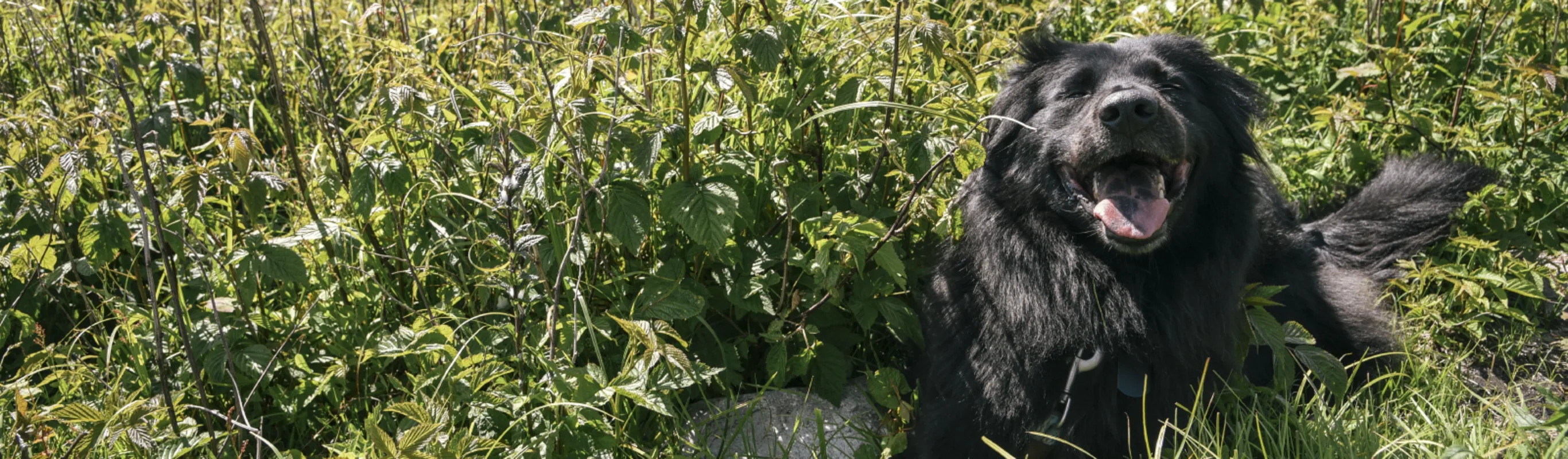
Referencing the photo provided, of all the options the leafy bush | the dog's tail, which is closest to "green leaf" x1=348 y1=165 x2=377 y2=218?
the leafy bush

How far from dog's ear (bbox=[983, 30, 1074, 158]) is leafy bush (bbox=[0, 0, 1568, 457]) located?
0.08 metres

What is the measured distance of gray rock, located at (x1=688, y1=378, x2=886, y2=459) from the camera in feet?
9.18

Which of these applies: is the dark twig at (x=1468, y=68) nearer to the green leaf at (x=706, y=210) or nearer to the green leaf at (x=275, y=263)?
the green leaf at (x=706, y=210)

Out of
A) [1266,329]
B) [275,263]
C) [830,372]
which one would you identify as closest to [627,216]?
[830,372]

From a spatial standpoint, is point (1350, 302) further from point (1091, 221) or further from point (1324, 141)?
point (1091, 221)

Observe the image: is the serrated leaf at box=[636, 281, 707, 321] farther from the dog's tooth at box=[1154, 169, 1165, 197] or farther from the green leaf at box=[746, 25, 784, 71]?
the dog's tooth at box=[1154, 169, 1165, 197]

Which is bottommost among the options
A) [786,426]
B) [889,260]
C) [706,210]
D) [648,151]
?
[786,426]

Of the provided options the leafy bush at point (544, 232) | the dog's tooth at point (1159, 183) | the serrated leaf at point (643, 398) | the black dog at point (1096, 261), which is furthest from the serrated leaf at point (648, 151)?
the dog's tooth at point (1159, 183)

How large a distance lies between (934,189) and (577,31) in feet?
4.65

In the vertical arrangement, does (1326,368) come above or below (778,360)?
above

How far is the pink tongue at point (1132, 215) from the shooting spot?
2.43 m

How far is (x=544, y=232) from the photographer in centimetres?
279

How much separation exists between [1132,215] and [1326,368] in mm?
699

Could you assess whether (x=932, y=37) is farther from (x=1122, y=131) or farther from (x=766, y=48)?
(x=1122, y=131)
